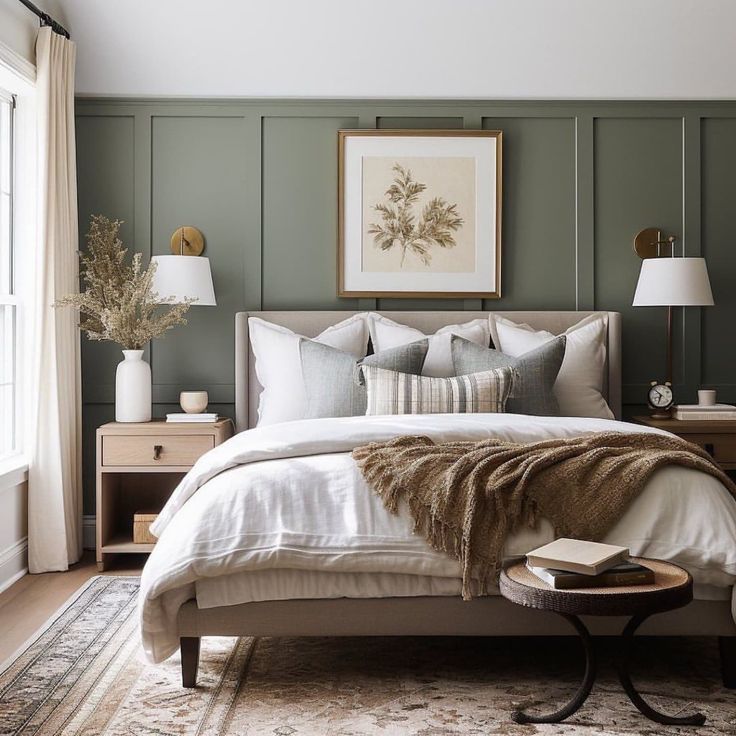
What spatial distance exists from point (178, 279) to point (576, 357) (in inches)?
76.7

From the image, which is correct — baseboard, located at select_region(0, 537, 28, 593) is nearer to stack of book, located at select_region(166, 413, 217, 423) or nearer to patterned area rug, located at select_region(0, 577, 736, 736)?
patterned area rug, located at select_region(0, 577, 736, 736)

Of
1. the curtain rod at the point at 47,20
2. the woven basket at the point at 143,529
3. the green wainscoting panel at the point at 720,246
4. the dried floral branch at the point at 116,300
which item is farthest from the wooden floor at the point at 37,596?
the green wainscoting panel at the point at 720,246

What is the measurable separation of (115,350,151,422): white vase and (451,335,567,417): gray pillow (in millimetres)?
1487

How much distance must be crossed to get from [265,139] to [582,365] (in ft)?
6.58

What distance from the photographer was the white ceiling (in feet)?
14.3

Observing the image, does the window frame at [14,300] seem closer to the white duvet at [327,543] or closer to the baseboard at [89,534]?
the baseboard at [89,534]

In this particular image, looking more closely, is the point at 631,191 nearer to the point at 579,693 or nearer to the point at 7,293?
the point at 579,693

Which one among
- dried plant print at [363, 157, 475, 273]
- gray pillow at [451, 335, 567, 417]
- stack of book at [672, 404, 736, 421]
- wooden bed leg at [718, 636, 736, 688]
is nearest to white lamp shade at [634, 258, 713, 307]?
stack of book at [672, 404, 736, 421]

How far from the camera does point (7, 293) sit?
4.17 meters

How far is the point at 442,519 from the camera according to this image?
2.52 meters

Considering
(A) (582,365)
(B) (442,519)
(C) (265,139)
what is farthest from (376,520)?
(C) (265,139)

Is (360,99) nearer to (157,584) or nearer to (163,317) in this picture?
(163,317)

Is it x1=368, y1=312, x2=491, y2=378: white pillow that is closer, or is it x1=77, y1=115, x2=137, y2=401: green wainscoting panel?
x1=368, y1=312, x2=491, y2=378: white pillow

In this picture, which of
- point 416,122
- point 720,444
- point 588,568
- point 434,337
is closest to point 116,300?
point 434,337
